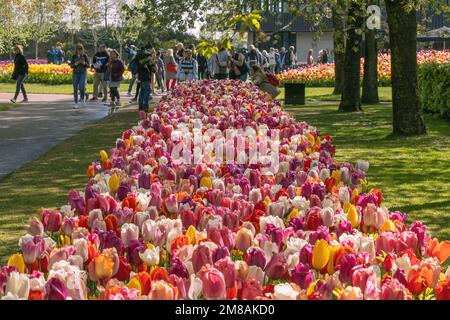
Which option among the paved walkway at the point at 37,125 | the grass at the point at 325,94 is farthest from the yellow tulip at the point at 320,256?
the grass at the point at 325,94

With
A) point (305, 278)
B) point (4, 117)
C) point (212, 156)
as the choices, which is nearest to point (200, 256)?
point (305, 278)

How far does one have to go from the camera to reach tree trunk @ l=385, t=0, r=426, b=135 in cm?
1722

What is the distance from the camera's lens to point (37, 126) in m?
20.6

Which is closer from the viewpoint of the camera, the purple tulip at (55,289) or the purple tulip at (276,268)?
the purple tulip at (55,289)

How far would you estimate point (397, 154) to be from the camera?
15.0 meters

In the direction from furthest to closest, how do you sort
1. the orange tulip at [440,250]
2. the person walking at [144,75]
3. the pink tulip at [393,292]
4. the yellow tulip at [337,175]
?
the person walking at [144,75], the yellow tulip at [337,175], the orange tulip at [440,250], the pink tulip at [393,292]

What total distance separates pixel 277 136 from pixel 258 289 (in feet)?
17.1

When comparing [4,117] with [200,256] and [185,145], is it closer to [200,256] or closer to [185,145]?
[185,145]

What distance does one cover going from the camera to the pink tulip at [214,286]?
311 cm

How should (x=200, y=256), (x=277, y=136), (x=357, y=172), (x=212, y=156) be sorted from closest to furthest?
1. (x=200, y=256)
2. (x=357, y=172)
3. (x=212, y=156)
4. (x=277, y=136)

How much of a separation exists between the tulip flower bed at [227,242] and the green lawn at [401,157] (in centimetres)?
332

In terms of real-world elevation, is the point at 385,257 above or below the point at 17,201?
above

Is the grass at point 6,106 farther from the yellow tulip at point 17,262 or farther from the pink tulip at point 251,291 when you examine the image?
the pink tulip at point 251,291

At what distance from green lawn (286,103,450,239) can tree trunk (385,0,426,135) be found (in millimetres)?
359
